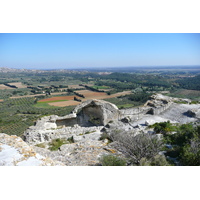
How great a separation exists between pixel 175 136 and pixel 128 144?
2.86 metres

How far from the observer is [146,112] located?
13.4 metres

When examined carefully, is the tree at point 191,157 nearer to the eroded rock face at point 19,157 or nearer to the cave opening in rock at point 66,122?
the eroded rock face at point 19,157

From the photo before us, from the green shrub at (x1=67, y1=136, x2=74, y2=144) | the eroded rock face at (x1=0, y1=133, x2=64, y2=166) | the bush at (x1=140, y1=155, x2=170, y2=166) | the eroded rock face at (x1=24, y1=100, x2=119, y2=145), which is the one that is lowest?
the green shrub at (x1=67, y1=136, x2=74, y2=144)

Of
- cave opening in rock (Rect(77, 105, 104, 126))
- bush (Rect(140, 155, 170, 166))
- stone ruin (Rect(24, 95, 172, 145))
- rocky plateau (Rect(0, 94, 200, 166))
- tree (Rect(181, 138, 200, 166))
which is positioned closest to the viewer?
rocky plateau (Rect(0, 94, 200, 166))

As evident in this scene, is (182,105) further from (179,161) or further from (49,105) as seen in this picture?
(49,105)

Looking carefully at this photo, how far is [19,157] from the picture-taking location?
13.4 ft

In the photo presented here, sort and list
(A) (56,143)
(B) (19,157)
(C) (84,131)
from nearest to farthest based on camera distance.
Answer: (B) (19,157) < (A) (56,143) < (C) (84,131)

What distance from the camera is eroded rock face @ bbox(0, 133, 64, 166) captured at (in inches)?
151

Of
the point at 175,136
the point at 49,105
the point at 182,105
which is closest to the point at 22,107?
the point at 49,105

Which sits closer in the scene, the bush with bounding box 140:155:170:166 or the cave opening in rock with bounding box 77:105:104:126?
the bush with bounding box 140:155:170:166

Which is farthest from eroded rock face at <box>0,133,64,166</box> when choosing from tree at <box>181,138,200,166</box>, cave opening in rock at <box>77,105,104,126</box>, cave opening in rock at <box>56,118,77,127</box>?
cave opening in rock at <box>77,105,104,126</box>

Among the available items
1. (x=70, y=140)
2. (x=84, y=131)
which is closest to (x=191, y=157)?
(x=70, y=140)

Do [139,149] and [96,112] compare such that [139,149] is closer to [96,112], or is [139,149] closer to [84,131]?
[84,131]

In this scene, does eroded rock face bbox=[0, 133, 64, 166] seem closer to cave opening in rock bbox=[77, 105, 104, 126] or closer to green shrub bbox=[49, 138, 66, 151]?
green shrub bbox=[49, 138, 66, 151]
